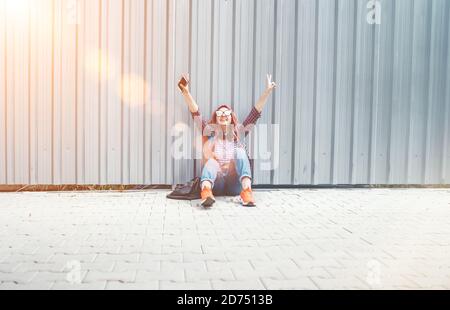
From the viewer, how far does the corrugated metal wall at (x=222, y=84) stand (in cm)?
632

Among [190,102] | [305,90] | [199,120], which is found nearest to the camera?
[190,102]

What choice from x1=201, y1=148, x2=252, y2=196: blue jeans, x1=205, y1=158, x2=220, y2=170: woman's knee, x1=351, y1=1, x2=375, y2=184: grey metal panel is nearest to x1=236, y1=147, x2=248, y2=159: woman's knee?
x1=201, y1=148, x2=252, y2=196: blue jeans

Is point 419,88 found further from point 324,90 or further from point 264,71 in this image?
point 264,71

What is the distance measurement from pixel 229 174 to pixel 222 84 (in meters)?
1.37

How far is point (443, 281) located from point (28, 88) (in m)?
5.63

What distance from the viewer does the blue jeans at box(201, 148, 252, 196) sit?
5.86 meters

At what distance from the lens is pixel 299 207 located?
18.4 ft

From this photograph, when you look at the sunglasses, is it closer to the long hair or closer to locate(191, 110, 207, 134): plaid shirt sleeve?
the long hair

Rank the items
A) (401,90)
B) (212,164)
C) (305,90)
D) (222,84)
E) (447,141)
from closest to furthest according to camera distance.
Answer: (212,164), (222,84), (305,90), (401,90), (447,141)

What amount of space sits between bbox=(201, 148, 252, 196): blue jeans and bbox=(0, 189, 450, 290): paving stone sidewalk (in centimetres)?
19

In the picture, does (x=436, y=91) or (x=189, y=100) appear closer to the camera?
(x=189, y=100)

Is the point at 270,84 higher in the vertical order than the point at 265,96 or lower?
higher

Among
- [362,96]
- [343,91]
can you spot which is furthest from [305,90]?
[362,96]

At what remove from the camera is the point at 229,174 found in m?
6.15
